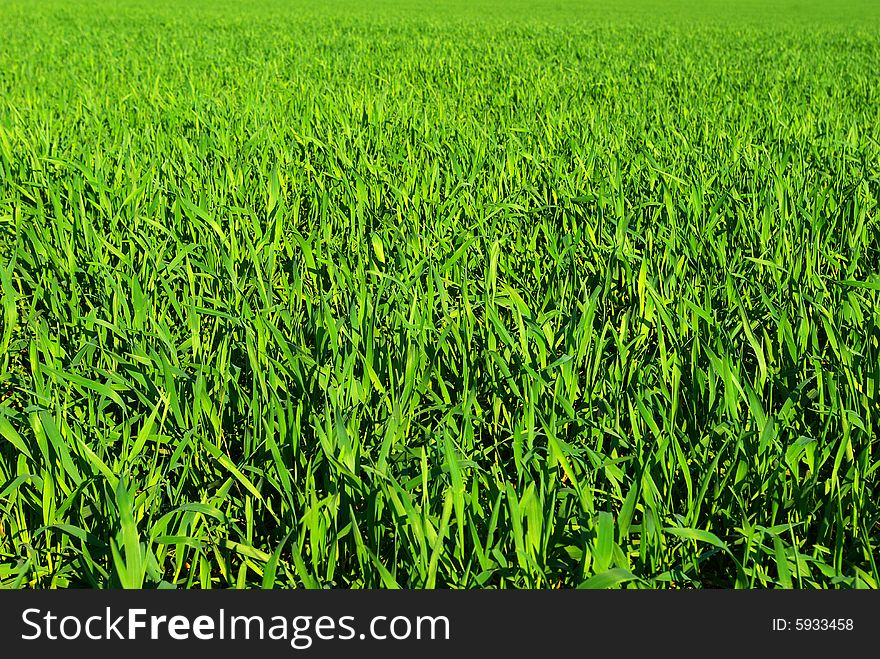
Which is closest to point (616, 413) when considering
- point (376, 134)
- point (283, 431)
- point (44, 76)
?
point (283, 431)

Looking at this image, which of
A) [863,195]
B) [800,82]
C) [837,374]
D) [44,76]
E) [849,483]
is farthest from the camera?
[800,82]

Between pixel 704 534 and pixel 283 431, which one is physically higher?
pixel 283 431

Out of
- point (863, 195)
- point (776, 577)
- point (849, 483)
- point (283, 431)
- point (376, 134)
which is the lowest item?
point (776, 577)

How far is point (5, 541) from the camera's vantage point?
143 centimetres

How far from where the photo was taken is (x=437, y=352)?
1852 mm

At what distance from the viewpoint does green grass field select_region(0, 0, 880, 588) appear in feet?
4.31

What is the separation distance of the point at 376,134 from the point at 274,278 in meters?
2.00

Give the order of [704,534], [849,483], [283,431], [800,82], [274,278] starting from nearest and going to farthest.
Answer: [704,534] < [849,483] < [283,431] < [274,278] < [800,82]

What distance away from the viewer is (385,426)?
1547 mm

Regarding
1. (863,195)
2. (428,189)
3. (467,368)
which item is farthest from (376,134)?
(467,368)

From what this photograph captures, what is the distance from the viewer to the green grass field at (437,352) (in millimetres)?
1314

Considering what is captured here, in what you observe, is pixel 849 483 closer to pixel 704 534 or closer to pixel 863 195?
pixel 704 534

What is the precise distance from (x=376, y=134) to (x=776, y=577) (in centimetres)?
331

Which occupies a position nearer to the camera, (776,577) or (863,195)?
(776,577)
